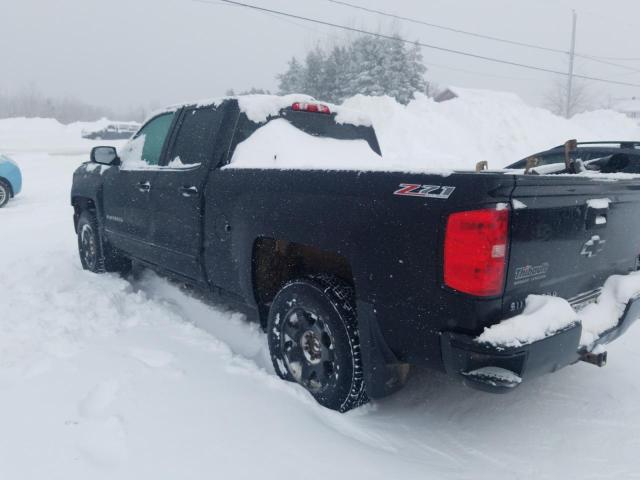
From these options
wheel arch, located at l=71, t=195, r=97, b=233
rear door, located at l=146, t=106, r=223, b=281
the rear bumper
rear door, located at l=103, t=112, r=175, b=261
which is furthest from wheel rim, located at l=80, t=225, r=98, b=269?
the rear bumper

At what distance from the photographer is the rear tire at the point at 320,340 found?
272 centimetres

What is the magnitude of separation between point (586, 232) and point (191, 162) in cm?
279

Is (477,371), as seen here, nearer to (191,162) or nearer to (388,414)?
(388,414)

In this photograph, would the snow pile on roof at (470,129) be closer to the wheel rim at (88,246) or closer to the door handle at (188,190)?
the wheel rim at (88,246)

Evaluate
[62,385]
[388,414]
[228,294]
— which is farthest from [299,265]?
[62,385]

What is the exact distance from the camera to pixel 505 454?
2.61m

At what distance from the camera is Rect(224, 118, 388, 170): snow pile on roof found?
11.8ft

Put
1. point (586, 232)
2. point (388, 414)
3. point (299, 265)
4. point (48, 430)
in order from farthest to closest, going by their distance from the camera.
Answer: point (299, 265) < point (388, 414) < point (586, 232) < point (48, 430)

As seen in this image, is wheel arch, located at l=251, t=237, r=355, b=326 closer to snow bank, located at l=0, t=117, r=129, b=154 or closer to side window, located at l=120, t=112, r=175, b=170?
side window, located at l=120, t=112, r=175, b=170

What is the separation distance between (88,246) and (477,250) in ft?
16.5

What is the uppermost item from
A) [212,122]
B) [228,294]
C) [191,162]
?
[212,122]

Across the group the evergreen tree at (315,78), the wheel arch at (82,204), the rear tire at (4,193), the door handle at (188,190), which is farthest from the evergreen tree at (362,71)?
the door handle at (188,190)

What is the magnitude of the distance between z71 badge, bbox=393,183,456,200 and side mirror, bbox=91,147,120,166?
139 inches

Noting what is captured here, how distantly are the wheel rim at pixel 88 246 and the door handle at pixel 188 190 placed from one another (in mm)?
2338
